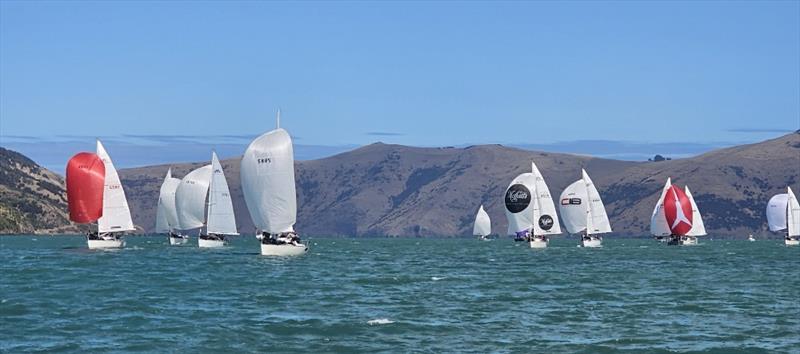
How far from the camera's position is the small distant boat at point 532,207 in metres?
171

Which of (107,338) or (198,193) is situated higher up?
(198,193)

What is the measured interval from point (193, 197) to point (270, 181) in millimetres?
63980

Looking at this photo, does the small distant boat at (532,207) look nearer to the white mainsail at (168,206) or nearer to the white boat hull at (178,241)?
the white mainsail at (168,206)

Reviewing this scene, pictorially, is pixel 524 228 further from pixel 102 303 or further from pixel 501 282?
pixel 102 303

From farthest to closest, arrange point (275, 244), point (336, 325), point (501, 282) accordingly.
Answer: point (275, 244) < point (501, 282) < point (336, 325)

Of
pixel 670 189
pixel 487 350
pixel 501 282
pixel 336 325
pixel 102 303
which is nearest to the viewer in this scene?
pixel 487 350

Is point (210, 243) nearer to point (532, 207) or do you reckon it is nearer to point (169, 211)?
point (169, 211)

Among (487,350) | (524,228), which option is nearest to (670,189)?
(524,228)

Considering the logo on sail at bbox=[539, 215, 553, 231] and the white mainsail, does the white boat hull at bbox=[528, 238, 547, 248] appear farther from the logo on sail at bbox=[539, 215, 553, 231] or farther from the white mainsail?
the white mainsail

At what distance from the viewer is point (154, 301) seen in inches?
2314

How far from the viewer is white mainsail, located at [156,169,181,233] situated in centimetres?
17475

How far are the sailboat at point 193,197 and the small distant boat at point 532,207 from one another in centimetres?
4221

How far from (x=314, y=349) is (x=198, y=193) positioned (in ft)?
411

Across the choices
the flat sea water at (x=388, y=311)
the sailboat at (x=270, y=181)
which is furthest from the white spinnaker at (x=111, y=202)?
the flat sea water at (x=388, y=311)
